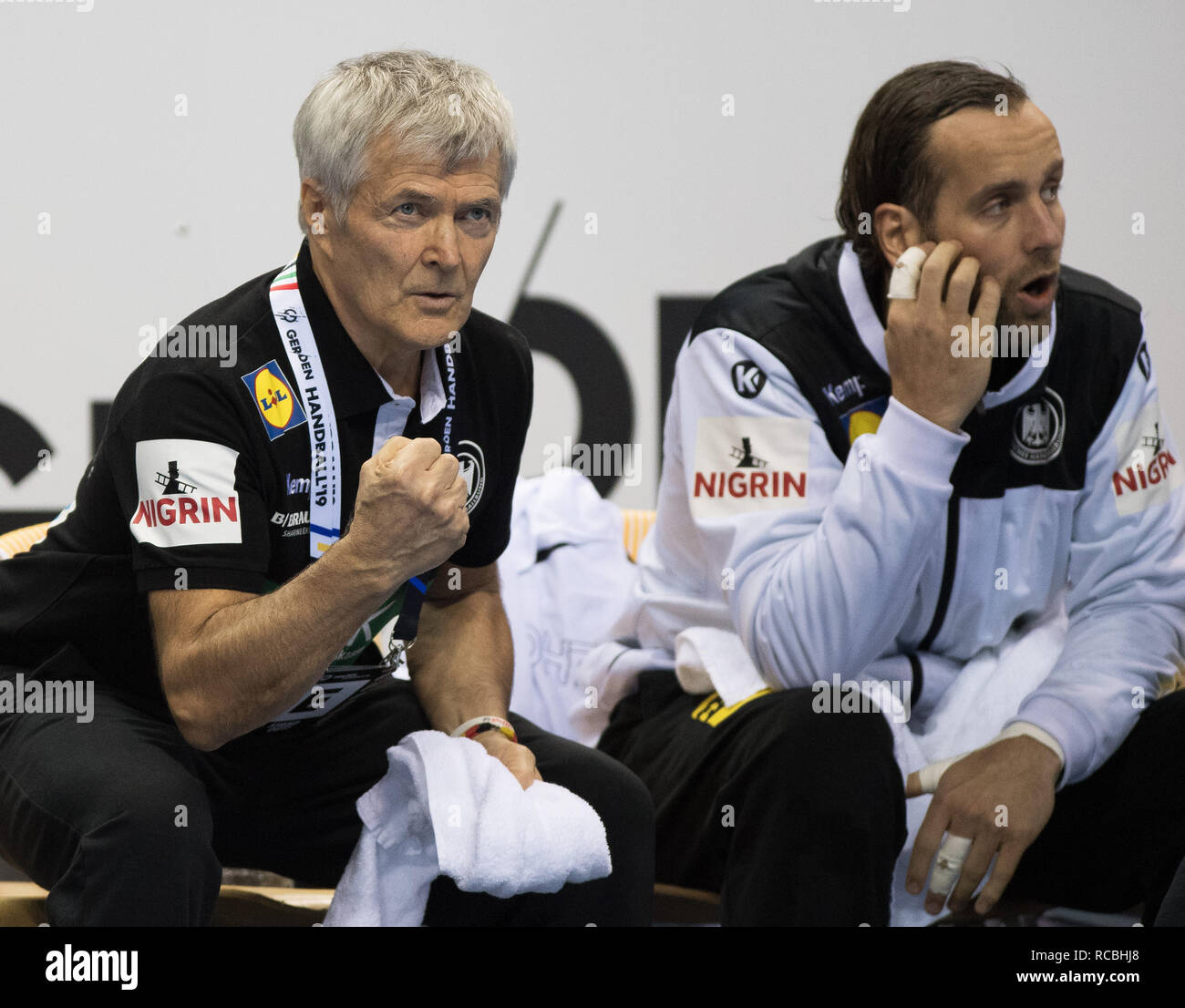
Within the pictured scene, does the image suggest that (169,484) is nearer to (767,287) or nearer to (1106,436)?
(767,287)

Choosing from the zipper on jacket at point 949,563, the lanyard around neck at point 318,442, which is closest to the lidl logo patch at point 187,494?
the lanyard around neck at point 318,442

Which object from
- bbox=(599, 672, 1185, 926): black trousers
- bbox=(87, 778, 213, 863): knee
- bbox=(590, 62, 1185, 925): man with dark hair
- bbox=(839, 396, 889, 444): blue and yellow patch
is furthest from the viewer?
bbox=(839, 396, 889, 444): blue and yellow patch

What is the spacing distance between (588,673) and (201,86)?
4.83ft

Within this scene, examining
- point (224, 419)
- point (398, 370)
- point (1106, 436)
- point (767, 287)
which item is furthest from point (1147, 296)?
point (224, 419)

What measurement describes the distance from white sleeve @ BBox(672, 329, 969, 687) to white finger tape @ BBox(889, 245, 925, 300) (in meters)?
0.16

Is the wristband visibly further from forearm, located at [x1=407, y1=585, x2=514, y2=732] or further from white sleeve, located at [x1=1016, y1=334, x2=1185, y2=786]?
white sleeve, located at [x1=1016, y1=334, x2=1185, y2=786]

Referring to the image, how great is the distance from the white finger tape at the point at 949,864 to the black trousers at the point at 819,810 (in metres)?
0.10

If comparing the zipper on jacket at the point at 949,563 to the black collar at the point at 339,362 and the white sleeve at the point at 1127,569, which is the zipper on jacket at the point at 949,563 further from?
the black collar at the point at 339,362

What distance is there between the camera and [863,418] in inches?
78.3

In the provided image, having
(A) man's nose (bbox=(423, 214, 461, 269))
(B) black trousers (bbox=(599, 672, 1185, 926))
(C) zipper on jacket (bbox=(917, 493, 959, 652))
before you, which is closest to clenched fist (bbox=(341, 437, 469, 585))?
(A) man's nose (bbox=(423, 214, 461, 269))

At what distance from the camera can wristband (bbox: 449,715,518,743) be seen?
170 cm

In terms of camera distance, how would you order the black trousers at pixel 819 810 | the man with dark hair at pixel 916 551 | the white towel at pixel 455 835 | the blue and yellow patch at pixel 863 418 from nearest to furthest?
the white towel at pixel 455 835, the black trousers at pixel 819 810, the man with dark hair at pixel 916 551, the blue and yellow patch at pixel 863 418

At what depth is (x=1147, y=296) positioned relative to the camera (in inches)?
118

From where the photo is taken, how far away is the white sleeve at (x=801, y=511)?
5.96 ft
